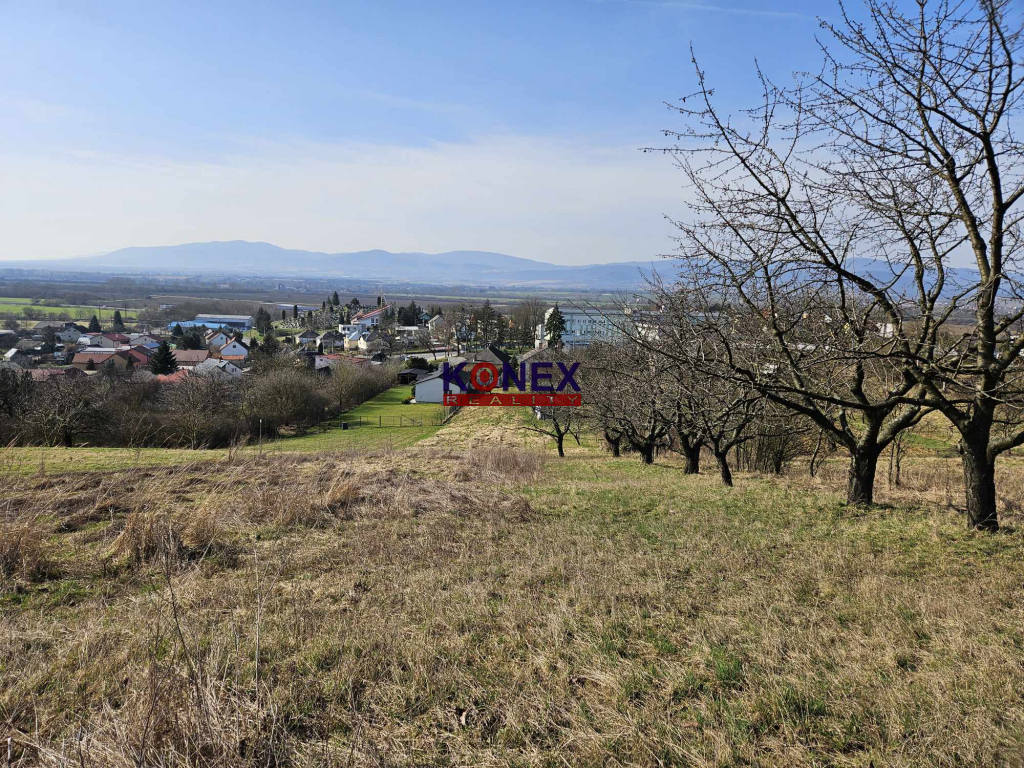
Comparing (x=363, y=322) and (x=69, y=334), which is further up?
(x=363, y=322)

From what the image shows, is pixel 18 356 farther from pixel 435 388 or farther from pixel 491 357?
pixel 491 357

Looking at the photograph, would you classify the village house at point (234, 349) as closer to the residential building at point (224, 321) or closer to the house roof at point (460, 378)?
the house roof at point (460, 378)

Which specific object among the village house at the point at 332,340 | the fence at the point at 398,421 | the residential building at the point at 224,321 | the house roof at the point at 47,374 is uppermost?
the residential building at the point at 224,321

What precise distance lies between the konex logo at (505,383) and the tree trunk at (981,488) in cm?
2106

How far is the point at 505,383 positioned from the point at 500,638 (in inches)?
1837

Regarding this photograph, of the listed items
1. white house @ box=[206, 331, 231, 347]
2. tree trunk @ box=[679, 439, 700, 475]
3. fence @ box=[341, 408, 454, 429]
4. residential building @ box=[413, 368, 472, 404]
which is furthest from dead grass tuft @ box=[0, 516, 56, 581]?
white house @ box=[206, 331, 231, 347]

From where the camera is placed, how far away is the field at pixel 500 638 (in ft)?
8.44

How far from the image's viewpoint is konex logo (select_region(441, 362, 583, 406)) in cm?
2850

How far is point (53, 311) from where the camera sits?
129m

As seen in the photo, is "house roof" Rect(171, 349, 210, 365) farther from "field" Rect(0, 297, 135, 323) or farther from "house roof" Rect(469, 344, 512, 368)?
"field" Rect(0, 297, 135, 323)

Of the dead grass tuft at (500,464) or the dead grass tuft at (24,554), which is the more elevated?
the dead grass tuft at (24,554)

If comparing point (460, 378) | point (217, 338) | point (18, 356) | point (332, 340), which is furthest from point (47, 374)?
point (332, 340)

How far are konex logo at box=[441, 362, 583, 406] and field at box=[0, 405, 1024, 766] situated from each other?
21342 millimetres

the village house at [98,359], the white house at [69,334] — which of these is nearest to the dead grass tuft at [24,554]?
the village house at [98,359]
